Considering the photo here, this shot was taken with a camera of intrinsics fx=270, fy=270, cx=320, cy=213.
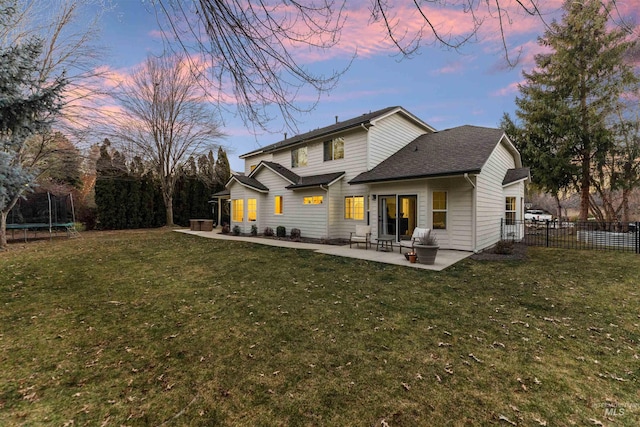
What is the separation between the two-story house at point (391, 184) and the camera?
34.0 ft

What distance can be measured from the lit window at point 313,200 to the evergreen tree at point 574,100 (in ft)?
48.6

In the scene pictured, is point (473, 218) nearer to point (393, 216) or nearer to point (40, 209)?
point (393, 216)

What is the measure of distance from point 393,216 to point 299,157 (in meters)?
7.15

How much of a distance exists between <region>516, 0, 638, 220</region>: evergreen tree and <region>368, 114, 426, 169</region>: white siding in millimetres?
9374

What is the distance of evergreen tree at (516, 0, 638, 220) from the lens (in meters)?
15.8

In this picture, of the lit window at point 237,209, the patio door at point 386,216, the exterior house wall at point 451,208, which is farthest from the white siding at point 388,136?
the lit window at point 237,209

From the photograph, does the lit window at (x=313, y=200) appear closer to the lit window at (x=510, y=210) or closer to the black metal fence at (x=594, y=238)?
the black metal fence at (x=594, y=238)

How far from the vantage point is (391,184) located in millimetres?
11492

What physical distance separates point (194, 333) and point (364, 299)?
9.93ft

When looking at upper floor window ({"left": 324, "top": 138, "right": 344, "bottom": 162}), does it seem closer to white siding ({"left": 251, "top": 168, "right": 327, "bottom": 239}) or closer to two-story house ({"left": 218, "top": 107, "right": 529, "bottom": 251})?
two-story house ({"left": 218, "top": 107, "right": 529, "bottom": 251})

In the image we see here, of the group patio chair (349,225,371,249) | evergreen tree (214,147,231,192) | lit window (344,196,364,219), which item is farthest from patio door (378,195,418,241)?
evergreen tree (214,147,231,192)

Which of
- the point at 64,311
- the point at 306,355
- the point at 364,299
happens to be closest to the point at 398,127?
the point at 364,299

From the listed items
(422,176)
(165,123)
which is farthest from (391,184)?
(165,123)

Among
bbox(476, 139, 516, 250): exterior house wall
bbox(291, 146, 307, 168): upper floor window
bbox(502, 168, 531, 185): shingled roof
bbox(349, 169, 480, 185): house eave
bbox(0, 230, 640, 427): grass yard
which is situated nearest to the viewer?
bbox(0, 230, 640, 427): grass yard
